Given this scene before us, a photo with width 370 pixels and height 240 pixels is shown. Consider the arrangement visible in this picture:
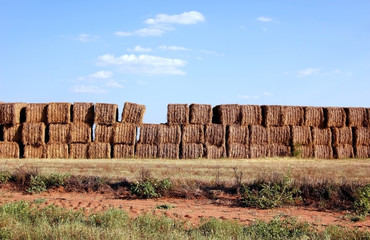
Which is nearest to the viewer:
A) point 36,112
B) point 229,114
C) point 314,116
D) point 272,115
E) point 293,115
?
point 36,112

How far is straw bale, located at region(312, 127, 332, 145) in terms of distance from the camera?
26844mm

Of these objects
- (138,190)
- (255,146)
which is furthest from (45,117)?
(138,190)

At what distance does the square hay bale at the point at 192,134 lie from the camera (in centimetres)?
2591

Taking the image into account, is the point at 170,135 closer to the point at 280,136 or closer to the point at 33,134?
the point at 280,136

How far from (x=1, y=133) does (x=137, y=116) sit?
7.38 metres

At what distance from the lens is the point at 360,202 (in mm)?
10953

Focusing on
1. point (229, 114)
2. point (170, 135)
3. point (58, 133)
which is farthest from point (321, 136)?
point (58, 133)

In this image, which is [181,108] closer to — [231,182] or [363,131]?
[363,131]

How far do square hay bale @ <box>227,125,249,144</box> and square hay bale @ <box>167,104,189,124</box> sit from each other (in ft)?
7.78

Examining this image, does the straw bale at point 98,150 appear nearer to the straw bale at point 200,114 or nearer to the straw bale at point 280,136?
the straw bale at point 200,114

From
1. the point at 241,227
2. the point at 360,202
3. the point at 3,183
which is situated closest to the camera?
the point at 241,227

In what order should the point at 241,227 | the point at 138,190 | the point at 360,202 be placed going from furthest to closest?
1. the point at 138,190
2. the point at 360,202
3. the point at 241,227

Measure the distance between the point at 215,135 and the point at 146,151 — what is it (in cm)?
374

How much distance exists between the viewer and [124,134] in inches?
1013
